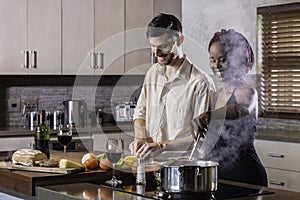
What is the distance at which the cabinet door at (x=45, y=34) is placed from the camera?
591cm

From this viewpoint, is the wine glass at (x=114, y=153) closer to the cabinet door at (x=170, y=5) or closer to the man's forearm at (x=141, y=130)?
the man's forearm at (x=141, y=130)

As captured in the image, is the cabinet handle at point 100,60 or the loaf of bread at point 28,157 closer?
the loaf of bread at point 28,157

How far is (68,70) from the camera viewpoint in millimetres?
6176

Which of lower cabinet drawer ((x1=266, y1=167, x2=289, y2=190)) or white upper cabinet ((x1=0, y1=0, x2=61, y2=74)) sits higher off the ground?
white upper cabinet ((x1=0, y1=0, x2=61, y2=74))

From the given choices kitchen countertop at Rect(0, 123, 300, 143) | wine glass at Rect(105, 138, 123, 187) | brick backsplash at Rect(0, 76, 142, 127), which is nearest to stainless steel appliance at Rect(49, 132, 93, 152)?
kitchen countertop at Rect(0, 123, 300, 143)

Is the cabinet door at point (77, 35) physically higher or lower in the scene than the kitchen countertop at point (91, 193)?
higher

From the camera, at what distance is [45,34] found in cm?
599

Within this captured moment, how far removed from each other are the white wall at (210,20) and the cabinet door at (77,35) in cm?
101

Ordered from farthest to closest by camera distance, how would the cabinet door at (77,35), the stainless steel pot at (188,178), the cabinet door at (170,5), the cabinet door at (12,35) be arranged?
the cabinet door at (170,5) → the cabinet door at (77,35) → the cabinet door at (12,35) → the stainless steel pot at (188,178)

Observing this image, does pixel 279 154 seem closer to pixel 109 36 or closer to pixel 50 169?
pixel 109 36

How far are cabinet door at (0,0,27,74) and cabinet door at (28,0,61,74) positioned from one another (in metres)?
0.07

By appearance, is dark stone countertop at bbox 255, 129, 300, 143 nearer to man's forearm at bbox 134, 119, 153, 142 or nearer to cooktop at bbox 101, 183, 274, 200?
man's forearm at bbox 134, 119, 153, 142

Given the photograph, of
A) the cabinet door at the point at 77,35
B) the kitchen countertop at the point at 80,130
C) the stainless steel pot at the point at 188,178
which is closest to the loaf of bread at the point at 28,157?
the stainless steel pot at the point at 188,178

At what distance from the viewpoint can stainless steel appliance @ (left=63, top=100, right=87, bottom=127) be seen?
6.34 meters
